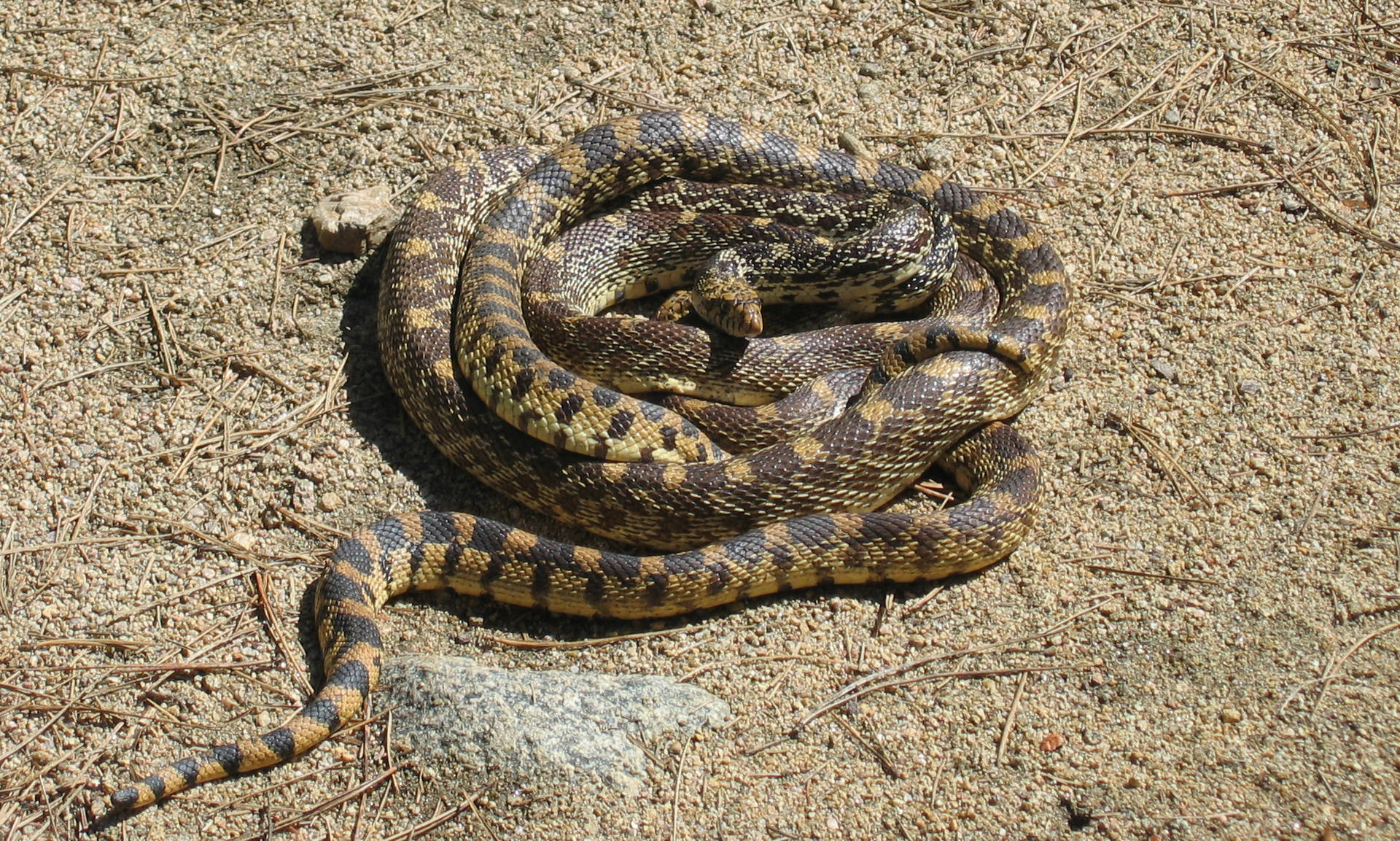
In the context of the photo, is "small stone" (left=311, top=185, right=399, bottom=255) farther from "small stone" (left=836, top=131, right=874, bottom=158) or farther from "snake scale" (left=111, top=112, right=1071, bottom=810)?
"small stone" (left=836, top=131, right=874, bottom=158)

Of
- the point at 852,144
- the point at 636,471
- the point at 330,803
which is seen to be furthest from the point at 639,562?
the point at 852,144

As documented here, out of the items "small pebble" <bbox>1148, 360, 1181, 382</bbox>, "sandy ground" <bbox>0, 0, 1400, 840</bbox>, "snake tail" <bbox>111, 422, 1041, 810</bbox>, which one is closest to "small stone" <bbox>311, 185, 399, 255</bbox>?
"sandy ground" <bbox>0, 0, 1400, 840</bbox>

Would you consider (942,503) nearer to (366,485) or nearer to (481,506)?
(481,506)

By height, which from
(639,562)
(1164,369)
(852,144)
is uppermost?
(852,144)

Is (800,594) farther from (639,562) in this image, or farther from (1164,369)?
(1164,369)

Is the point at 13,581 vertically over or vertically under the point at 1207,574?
under

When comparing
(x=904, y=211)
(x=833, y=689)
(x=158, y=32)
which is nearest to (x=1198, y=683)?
(x=833, y=689)
